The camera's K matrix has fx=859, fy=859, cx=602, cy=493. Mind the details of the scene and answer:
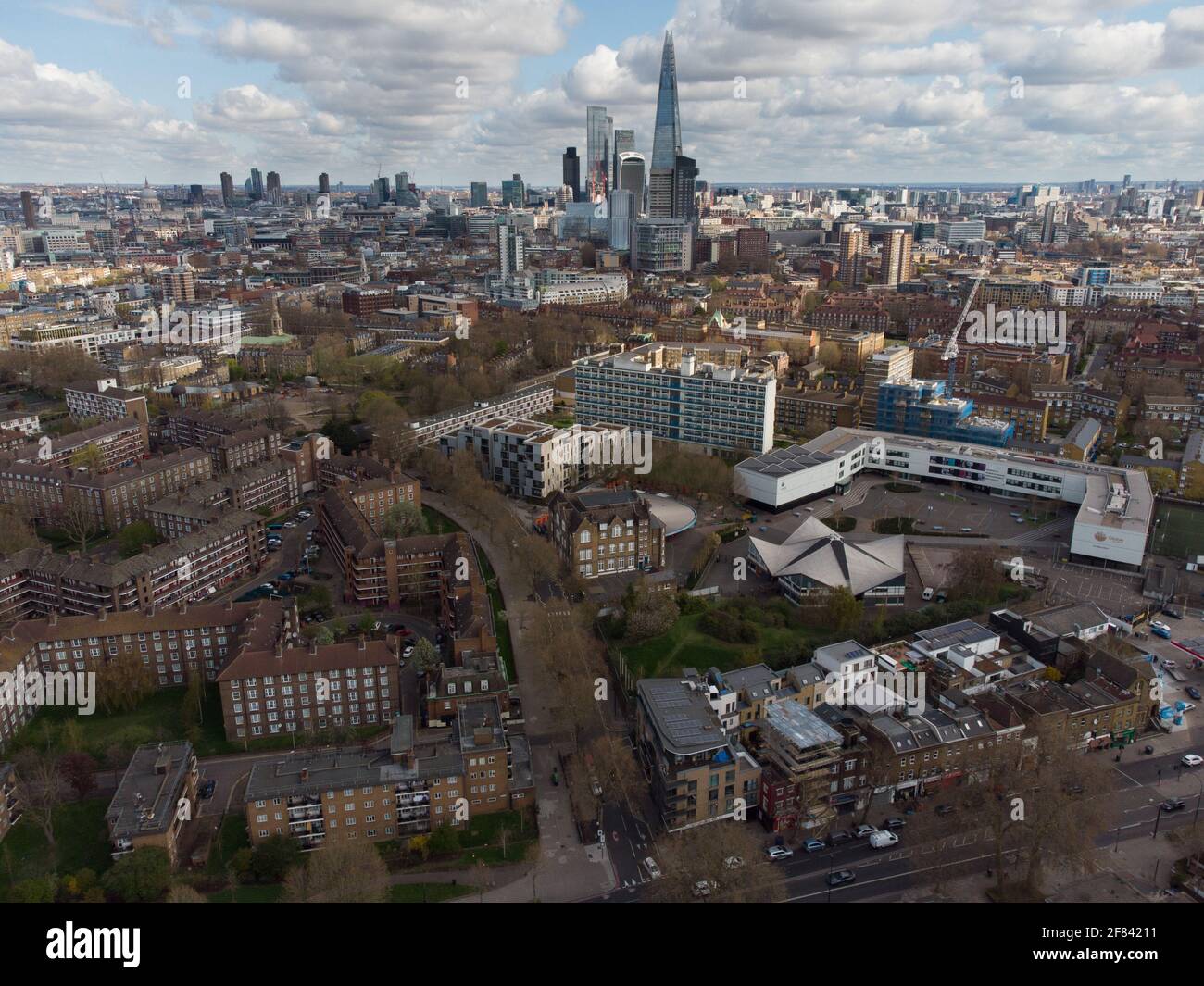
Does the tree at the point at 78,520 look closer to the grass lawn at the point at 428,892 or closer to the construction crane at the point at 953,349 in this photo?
the grass lawn at the point at 428,892

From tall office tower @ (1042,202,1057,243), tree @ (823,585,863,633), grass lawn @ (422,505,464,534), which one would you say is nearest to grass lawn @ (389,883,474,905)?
tree @ (823,585,863,633)

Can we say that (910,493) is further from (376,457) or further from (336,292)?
(336,292)

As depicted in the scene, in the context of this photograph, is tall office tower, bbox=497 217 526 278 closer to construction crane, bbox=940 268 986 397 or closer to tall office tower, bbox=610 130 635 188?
construction crane, bbox=940 268 986 397

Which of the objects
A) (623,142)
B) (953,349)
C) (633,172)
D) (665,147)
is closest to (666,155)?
(665,147)

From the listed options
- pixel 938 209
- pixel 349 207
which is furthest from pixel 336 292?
pixel 938 209

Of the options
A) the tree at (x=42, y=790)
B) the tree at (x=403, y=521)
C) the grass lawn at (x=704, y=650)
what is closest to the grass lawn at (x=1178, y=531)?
the grass lawn at (x=704, y=650)

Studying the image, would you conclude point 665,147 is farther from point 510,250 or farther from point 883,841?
point 883,841
